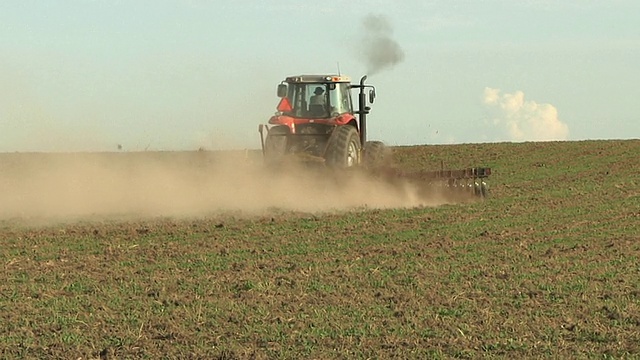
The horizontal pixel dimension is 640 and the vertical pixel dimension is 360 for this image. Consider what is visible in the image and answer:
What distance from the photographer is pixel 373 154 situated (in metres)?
20.8

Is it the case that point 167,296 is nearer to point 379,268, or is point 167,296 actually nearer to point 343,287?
point 343,287

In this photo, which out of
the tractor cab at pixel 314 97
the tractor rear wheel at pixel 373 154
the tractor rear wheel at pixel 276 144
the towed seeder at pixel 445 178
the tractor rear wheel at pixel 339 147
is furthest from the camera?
the tractor rear wheel at pixel 373 154

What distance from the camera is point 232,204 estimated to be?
65.1 ft

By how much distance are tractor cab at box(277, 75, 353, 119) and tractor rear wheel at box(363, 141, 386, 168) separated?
146 centimetres

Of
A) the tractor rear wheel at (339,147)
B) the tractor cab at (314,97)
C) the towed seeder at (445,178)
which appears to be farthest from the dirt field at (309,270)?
the tractor cab at (314,97)

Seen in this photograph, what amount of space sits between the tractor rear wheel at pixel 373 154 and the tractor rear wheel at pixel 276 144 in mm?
2338

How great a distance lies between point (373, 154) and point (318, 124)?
2.06m

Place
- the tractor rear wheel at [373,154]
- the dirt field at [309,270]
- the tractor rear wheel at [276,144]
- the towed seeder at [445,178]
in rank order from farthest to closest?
1. the tractor rear wheel at [373,154]
2. the towed seeder at [445,178]
3. the tractor rear wheel at [276,144]
4. the dirt field at [309,270]

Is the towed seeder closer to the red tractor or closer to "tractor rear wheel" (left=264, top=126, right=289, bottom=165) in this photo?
the red tractor

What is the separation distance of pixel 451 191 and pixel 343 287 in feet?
34.8

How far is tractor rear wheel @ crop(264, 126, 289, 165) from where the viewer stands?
61.7 feet

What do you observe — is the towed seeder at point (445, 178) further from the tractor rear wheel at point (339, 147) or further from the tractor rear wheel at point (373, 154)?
the tractor rear wheel at point (339, 147)

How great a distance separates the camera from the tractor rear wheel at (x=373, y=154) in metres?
20.6

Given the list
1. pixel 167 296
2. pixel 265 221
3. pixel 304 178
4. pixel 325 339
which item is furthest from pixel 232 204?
pixel 325 339
